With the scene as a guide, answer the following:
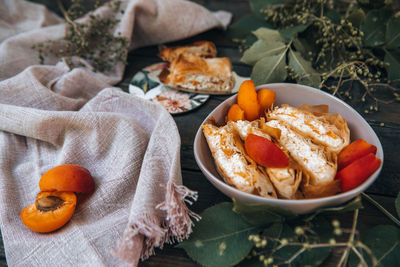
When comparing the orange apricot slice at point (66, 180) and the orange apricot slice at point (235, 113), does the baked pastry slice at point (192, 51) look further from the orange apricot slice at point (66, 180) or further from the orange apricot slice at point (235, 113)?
the orange apricot slice at point (66, 180)

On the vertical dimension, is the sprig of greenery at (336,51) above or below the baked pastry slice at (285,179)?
above

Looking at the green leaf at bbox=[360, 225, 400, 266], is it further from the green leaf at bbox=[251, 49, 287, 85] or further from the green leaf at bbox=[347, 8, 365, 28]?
the green leaf at bbox=[347, 8, 365, 28]

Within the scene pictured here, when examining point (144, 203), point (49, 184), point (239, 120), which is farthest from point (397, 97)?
point (49, 184)

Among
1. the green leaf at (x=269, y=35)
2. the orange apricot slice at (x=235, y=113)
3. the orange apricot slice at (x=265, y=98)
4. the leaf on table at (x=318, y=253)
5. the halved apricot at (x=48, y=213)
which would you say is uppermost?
the green leaf at (x=269, y=35)

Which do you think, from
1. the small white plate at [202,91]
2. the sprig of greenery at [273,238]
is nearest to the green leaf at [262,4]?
the small white plate at [202,91]

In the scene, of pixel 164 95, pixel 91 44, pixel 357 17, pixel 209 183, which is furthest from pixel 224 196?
pixel 91 44

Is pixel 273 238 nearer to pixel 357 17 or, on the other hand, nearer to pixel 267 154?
pixel 267 154

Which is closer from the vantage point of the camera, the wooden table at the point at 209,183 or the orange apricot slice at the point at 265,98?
the wooden table at the point at 209,183
